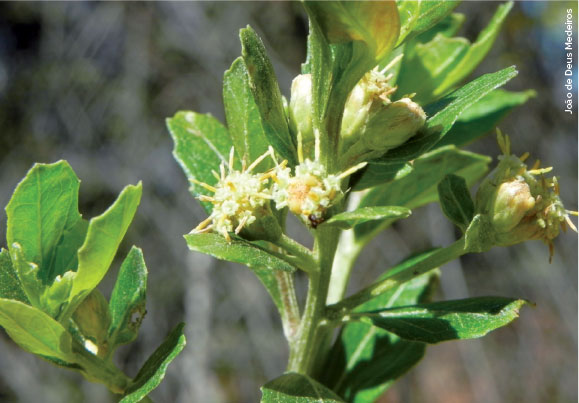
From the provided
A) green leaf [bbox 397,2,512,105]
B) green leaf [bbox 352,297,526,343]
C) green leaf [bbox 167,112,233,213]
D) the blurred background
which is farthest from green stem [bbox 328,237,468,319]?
the blurred background

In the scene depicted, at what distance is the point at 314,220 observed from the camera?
951mm

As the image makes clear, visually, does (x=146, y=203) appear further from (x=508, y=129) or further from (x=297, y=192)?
(x=297, y=192)

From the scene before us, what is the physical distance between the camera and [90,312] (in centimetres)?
107

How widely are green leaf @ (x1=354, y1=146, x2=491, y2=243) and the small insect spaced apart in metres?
0.46

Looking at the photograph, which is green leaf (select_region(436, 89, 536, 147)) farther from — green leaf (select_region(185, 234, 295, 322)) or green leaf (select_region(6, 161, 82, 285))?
green leaf (select_region(6, 161, 82, 285))

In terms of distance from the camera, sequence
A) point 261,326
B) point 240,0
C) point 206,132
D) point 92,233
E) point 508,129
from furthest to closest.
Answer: point 508,129
point 240,0
point 261,326
point 206,132
point 92,233

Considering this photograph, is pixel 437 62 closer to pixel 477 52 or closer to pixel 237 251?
pixel 477 52

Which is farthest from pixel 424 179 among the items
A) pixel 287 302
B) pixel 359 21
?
pixel 359 21

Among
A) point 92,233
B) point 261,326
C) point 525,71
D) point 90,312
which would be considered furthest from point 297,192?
point 525,71

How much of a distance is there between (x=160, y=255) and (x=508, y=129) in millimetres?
3983

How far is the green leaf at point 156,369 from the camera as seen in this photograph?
964mm

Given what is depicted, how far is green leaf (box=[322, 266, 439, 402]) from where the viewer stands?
1376 millimetres

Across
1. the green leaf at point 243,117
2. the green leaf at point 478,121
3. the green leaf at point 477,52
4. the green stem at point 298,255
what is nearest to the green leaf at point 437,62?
the green leaf at point 477,52

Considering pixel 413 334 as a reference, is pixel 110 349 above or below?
above
